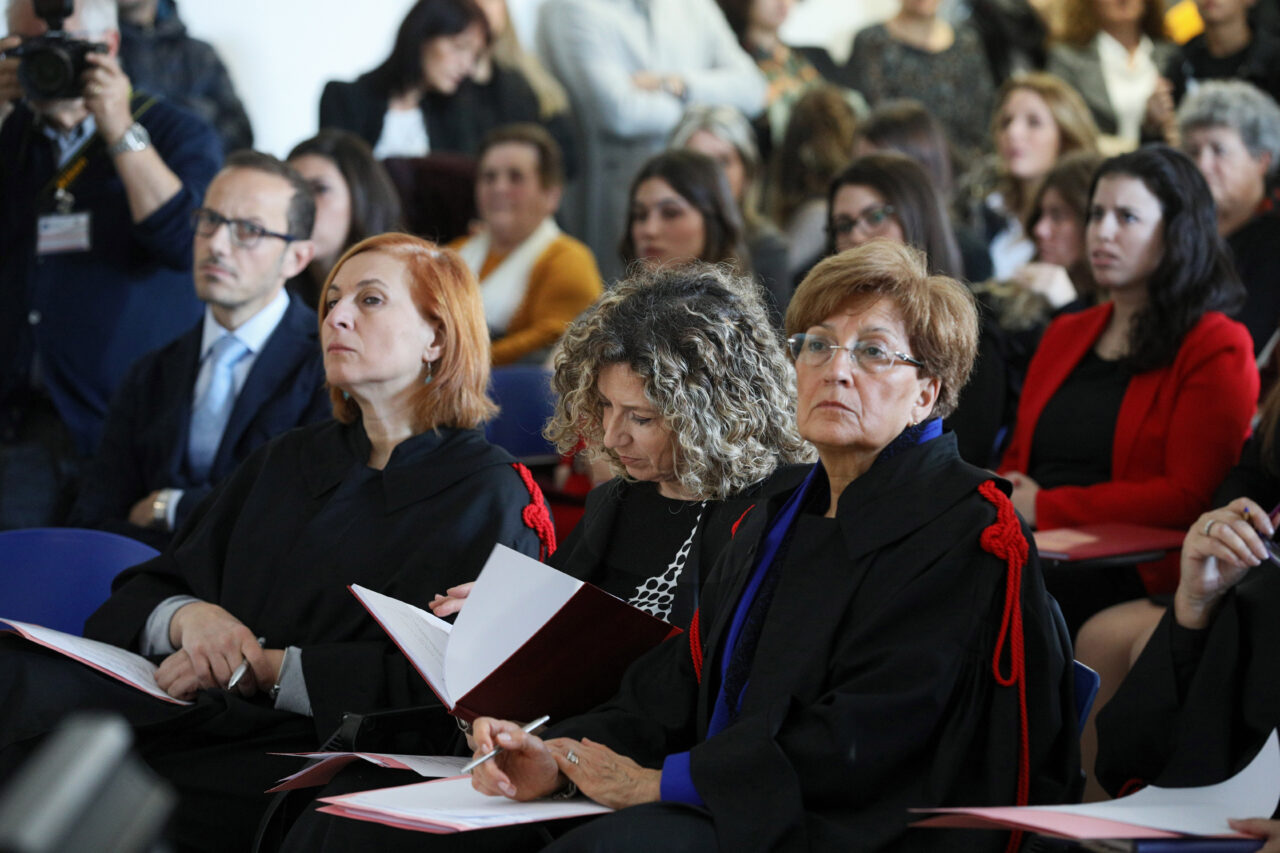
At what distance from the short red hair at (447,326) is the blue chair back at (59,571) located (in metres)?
0.67

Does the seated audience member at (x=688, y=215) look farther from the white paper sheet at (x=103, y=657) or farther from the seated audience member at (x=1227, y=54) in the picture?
the white paper sheet at (x=103, y=657)

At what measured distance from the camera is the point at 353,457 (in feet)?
8.44

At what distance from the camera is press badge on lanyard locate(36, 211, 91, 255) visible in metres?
3.89

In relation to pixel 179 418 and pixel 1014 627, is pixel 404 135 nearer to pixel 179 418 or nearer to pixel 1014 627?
pixel 179 418

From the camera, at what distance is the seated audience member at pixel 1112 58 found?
239 inches

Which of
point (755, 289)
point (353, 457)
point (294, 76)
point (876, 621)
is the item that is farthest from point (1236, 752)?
point (294, 76)

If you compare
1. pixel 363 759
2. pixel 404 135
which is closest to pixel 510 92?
pixel 404 135

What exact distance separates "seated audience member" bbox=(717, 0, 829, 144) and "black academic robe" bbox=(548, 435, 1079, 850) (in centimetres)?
516

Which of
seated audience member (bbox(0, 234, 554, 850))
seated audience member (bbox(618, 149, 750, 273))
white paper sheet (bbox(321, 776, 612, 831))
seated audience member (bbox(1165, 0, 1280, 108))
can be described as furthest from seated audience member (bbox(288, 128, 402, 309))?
seated audience member (bbox(1165, 0, 1280, 108))

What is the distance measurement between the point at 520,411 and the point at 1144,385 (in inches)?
66.8

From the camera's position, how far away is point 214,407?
3.33 m

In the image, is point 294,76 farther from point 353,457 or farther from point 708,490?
point 708,490

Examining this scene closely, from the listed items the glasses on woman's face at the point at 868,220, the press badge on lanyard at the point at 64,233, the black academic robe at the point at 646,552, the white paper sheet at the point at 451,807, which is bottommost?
the white paper sheet at the point at 451,807

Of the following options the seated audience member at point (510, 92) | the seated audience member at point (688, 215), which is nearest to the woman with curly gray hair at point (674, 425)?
the seated audience member at point (688, 215)
